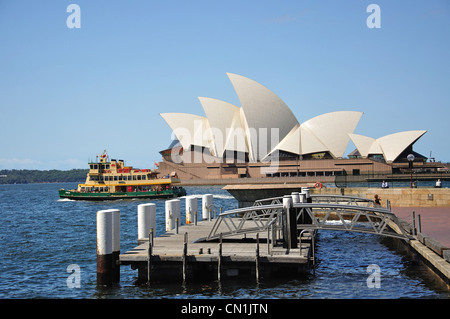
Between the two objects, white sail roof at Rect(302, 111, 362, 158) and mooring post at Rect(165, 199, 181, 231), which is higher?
white sail roof at Rect(302, 111, 362, 158)

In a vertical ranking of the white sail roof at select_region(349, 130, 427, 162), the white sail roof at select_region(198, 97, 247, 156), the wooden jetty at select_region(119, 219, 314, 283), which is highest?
the white sail roof at select_region(198, 97, 247, 156)

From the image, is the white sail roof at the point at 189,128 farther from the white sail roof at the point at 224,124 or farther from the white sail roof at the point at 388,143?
the white sail roof at the point at 388,143

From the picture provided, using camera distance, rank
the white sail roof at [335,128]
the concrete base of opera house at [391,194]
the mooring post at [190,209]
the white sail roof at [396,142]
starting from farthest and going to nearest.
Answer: the white sail roof at [335,128], the white sail roof at [396,142], the concrete base of opera house at [391,194], the mooring post at [190,209]

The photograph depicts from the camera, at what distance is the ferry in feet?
171

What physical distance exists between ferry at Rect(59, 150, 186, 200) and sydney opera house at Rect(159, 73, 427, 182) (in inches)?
1125

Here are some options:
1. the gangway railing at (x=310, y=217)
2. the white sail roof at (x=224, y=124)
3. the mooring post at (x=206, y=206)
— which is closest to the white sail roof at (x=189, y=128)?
the white sail roof at (x=224, y=124)

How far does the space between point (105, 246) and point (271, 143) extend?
251ft

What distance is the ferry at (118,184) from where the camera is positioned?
171 feet

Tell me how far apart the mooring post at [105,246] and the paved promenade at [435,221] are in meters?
9.18

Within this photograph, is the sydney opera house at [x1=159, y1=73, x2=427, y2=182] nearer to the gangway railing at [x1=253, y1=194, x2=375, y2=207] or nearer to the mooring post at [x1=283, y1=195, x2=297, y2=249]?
the gangway railing at [x1=253, y1=194, x2=375, y2=207]

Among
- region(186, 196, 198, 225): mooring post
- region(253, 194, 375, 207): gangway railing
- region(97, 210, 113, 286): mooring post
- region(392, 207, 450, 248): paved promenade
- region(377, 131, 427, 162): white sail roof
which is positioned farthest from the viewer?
region(377, 131, 427, 162): white sail roof

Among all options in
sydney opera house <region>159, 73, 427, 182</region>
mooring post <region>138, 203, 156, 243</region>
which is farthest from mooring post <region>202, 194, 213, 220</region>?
sydney opera house <region>159, 73, 427, 182</region>

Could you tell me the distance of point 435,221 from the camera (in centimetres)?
1873

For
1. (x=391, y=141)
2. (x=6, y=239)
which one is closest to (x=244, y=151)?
(x=391, y=141)
